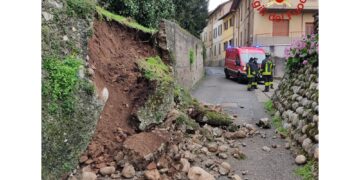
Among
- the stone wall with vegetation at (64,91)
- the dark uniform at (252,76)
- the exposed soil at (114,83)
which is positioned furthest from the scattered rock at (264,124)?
the dark uniform at (252,76)

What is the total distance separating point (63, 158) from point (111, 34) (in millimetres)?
3308

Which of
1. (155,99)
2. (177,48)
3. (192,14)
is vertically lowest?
(155,99)

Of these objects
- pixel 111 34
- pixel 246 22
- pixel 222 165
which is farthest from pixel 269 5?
pixel 222 165

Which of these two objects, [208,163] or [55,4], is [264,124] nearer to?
[208,163]

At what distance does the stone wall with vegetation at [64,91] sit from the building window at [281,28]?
80.0 ft

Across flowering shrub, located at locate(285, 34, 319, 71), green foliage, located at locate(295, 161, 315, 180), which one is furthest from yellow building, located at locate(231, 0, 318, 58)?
green foliage, located at locate(295, 161, 315, 180)

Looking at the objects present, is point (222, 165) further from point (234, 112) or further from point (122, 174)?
point (234, 112)

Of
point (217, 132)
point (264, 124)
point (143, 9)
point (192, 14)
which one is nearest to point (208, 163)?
point (217, 132)

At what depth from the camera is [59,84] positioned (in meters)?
4.01

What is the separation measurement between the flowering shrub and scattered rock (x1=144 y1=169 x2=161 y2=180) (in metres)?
3.97

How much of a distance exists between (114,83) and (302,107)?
11.3 ft

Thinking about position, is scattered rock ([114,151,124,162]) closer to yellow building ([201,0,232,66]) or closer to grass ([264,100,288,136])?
grass ([264,100,288,136])

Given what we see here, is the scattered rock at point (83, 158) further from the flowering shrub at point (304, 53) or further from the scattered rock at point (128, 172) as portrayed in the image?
the flowering shrub at point (304, 53)

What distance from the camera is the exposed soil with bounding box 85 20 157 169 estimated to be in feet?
14.9
